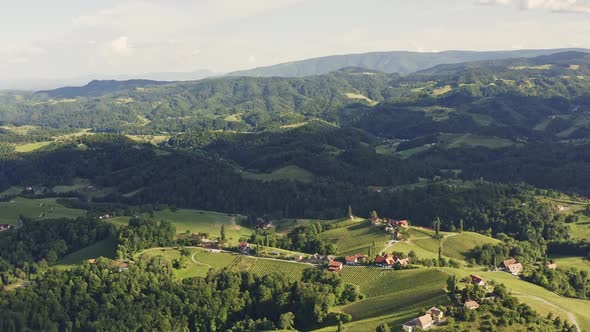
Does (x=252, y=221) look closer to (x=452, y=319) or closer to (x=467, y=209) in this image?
(x=467, y=209)

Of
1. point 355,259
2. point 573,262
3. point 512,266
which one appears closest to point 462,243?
point 512,266

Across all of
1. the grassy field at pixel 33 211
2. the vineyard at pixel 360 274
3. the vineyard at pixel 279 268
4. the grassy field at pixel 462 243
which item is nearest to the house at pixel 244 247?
the vineyard at pixel 279 268

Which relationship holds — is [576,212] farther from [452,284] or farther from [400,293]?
[452,284]

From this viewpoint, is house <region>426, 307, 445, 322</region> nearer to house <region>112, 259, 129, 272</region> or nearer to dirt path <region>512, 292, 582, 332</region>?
dirt path <region>512, 292, 582, 332</region>

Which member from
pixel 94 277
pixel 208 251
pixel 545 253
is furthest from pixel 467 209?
pixel 94 277

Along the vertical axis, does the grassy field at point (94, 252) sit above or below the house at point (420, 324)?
below

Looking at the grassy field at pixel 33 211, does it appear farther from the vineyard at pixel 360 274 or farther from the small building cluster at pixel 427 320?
the small building cluster at pixel 427 320

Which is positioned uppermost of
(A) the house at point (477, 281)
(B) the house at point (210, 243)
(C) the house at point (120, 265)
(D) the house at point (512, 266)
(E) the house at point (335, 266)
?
(A) the house at point (477, 281)
